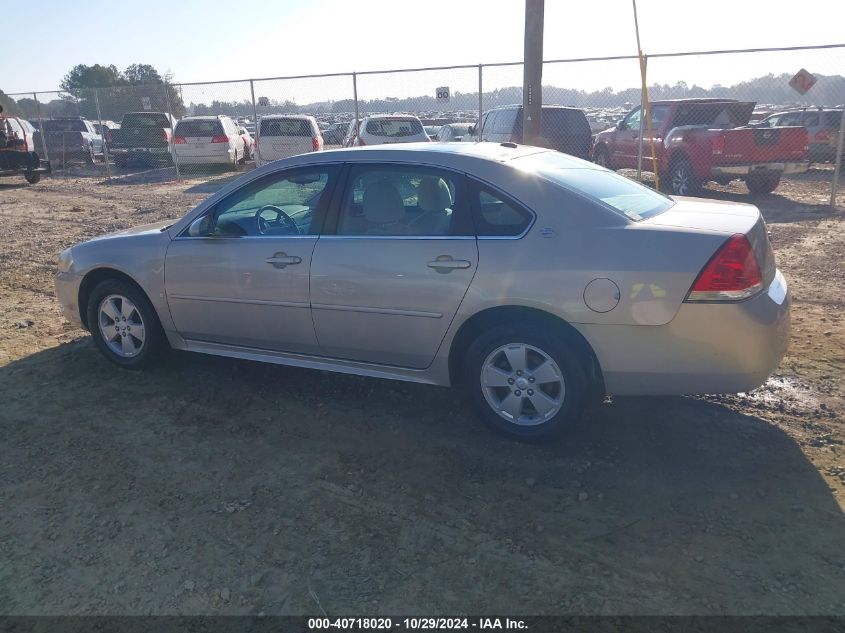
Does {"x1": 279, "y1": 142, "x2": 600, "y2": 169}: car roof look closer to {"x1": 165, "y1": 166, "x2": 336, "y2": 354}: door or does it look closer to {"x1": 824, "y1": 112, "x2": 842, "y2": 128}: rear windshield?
{"x1": 165, "y1": 166, "x2": 336, "y2": 354}: door

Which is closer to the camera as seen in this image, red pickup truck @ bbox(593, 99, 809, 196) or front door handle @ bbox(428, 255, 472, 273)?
front door handle @ bbox(428, 255, 472, 273)

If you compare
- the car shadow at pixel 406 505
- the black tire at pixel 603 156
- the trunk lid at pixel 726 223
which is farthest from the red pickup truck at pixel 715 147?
the car shadow at pixel 406 505

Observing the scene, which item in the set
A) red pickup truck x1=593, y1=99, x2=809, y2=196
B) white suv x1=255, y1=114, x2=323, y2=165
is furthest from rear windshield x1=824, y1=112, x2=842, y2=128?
white suv x1=255, y1=114, x2=323, y2=165

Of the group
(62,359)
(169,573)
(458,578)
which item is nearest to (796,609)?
(458,578)

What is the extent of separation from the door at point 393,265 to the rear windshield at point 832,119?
1678 cm

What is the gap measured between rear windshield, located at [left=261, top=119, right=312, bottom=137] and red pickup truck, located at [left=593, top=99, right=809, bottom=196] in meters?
7.99

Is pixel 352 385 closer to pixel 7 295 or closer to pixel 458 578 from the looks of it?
pixel 458 578

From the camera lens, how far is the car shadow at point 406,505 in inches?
111

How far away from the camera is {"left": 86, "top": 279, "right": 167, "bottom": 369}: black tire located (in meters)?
4.99

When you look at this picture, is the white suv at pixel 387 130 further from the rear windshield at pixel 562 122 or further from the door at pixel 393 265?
the door at pixel 393 265

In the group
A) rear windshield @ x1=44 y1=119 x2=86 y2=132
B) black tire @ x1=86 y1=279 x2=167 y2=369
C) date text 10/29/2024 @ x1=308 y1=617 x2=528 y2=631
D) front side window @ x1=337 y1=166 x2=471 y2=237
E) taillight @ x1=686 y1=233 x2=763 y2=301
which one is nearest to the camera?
date text 10/29/2024 @ x1=308 y1=617 x2=528 y2=631

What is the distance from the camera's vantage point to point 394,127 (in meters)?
16.0

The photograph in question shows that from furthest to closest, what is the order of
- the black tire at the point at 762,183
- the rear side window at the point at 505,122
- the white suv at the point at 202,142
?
1. the white suv at the point at 202,142
2. the rear side window at the point at 505,122
3. the black tire at the point at 762,183

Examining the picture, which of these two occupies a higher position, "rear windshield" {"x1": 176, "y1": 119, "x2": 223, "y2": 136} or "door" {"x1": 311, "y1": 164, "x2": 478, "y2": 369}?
"rear windshield" {"x1": 176, "y1": 119, "x2": 223, "y2": 136}
